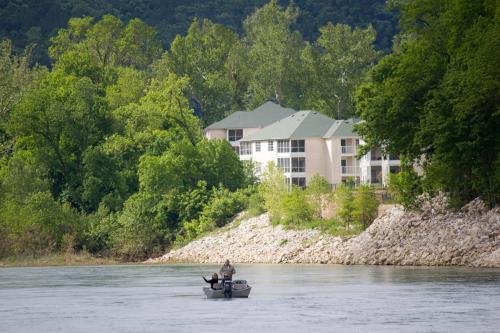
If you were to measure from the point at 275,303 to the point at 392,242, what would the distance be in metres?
27.9

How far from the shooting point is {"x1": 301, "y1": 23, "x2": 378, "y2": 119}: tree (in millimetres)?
165000

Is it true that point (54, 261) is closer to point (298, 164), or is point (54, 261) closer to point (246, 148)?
point (298, 164)

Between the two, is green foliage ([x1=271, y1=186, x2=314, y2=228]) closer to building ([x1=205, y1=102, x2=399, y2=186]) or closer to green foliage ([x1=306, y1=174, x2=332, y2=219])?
green foliage ([x1=306, y1=174, x2=332, y2=219])

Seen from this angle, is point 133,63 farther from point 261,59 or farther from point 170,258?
point 170,258

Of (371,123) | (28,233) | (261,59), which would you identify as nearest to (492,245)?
(371,123)

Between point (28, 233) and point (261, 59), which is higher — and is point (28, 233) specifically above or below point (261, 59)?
below

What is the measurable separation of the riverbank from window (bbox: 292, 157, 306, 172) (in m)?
32.8

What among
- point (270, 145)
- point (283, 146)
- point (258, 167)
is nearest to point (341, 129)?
point (283, 146)

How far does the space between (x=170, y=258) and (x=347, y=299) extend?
160 ft

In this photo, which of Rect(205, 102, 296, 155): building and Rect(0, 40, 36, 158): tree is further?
Rect(205, 102, 296, 155): building

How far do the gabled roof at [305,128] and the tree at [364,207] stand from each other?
126 feet

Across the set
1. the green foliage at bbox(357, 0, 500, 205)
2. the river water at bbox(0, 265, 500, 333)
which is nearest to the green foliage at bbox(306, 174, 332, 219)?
the green foliage at bbox(357, 0, 500, 205)

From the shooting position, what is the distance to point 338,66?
543 ft

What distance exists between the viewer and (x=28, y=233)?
380 feet
